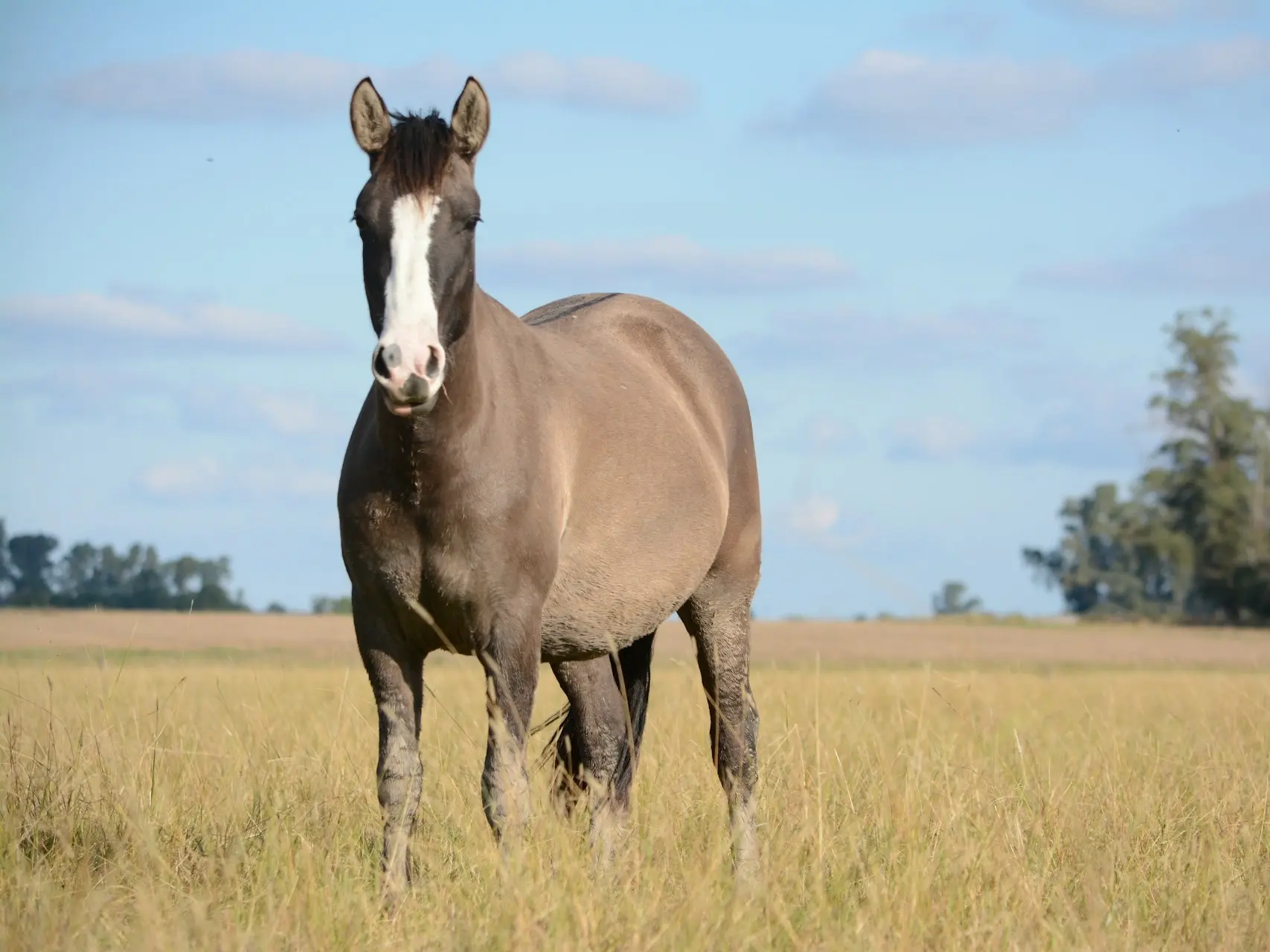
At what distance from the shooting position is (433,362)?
437cm

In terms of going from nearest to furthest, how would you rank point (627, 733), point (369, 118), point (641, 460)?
point (369, 118) → point (641, 460) → point (627, 733)

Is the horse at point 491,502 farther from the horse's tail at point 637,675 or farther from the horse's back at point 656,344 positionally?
the horse's tail at point 637,675

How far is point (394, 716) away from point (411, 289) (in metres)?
1.61

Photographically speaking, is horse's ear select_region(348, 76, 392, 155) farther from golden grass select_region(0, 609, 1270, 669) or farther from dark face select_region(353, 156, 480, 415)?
golden grass select_region(0, 609, 1270, 669)

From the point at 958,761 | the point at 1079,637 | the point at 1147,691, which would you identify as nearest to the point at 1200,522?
the point at 1079,637

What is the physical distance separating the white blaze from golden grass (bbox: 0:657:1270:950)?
5.17 ft

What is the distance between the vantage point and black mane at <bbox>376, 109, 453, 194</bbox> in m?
4.66

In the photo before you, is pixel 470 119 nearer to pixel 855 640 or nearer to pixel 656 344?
pixel 656 344

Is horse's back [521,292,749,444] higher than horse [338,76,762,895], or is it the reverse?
horse's back [521,292,749,444]

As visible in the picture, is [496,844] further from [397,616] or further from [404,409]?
[404,409]

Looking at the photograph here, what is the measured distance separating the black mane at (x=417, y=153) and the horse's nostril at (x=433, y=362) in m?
0.63

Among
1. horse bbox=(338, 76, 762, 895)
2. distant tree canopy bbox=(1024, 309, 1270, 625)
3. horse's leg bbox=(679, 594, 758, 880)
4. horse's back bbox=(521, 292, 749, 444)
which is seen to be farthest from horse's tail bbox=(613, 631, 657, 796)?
distant tree canopy bbox=(1024, 309, 1270, 625)

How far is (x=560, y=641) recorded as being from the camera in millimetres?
5805

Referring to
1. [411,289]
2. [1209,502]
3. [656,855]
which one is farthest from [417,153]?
[1209,502]
